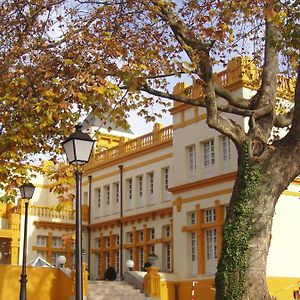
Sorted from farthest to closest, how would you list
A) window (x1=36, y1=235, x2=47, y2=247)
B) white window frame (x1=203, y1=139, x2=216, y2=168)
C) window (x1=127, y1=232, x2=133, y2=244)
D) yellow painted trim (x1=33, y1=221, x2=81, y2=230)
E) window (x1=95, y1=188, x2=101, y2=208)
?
window (x1=95, y1=188, x2=101, y2=208) < window (x1=36, y1=235, x2=47, y2=247) < yellow painted trim (x1=33, y1=221, x2=81, y2=230) < window (x1=127, y1=232, x2=133, y2=244) < white window frame (x1=203, y1=139, x2=216, y2=168)

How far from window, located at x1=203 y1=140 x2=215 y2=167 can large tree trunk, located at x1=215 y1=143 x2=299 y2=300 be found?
15972 millimetres

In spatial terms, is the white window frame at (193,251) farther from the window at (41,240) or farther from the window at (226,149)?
the window at (41,240)

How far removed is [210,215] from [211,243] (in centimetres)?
118

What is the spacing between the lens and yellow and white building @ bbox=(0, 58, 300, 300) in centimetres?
2534

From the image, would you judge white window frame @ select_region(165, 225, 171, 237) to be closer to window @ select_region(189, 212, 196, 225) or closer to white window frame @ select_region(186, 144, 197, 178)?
window @ select_region(189, 212, 196, 225)

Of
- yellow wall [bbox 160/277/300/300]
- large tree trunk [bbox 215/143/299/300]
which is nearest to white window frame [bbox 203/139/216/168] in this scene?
yellow wall [bbox 160/277/300/300]

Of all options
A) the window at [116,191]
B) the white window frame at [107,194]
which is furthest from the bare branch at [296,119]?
the white window frame at [107,194]

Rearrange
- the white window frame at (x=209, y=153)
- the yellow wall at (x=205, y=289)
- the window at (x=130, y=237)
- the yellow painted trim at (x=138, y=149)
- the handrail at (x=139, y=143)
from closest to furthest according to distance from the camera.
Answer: the yellow wall at (x=205, y=289), the white window frame at (x=209, y=153), the yellow painted trim at (x=138, y=149), the handrail at (x=139, y=143), the window at (x=130, y=237)

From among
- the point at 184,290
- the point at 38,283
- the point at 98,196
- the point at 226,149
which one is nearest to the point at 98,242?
the point at 98,196

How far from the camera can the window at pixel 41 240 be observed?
36531mm

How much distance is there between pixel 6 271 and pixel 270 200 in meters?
16.3

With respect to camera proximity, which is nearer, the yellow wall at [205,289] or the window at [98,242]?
the yellow wall at [205,289]

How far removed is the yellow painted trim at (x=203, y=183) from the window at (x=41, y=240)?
445 inches

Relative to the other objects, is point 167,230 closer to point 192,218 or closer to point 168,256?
point 168,256
